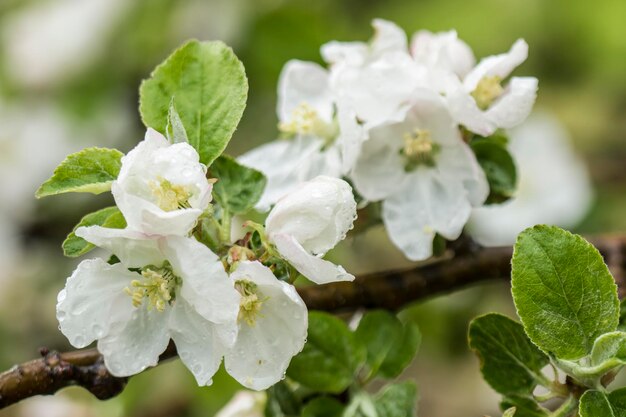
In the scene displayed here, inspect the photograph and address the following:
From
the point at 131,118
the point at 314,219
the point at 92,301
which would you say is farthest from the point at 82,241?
the point at 131,118

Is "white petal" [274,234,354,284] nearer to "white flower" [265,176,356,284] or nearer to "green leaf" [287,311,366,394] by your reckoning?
"white flower" [265,176,356,284]

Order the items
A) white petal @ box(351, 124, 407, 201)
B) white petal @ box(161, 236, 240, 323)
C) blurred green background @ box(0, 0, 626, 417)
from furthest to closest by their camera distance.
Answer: blurred green background @ box(0, 0, 626, 417), white petal @ box(351, 124, 407, 201), white petal @ box(161, 236, 240, 323)

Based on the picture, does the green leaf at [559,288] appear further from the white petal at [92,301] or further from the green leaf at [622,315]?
the white petal at [92,301]

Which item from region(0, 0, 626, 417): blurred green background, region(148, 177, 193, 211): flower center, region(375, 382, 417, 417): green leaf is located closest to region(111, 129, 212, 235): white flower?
region(148, 177, 193, 211): flower center

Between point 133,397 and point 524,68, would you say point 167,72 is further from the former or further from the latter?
point 524,68

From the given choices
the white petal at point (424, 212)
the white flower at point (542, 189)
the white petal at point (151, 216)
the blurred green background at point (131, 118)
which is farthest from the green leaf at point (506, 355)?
the white flower at point (542, 189)

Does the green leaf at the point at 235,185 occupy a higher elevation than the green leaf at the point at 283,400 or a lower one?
higher

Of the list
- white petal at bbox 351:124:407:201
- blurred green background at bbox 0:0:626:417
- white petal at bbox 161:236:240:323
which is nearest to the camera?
white petal at bbox 161:236:240:323
